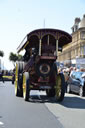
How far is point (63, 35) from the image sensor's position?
13672 millimetres

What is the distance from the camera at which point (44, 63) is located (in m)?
13.3

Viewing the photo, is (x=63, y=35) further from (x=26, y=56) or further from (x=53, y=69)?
(x=26, y=56)

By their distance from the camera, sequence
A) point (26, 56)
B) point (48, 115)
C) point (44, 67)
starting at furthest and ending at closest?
point (26, 56), point (44, 67), point (48, 115)

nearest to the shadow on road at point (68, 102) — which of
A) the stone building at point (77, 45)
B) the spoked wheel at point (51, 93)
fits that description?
the spoked wheel at point (51, 93)

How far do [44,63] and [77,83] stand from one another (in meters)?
4.30

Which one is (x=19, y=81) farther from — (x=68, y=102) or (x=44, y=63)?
(x=68, y=102)

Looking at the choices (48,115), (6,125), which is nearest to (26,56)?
(48,115)

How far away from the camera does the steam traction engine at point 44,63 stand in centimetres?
1302

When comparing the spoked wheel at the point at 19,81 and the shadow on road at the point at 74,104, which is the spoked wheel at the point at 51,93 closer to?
the spoked wheel at the point at 19,81

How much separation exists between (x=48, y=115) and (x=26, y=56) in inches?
261

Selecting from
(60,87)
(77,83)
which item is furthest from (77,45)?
(60,87)

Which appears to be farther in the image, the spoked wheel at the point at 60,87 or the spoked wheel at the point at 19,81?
the spoked wheel at the point at 19,81

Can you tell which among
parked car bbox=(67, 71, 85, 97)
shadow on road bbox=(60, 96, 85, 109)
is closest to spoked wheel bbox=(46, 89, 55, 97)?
parked car bbox=(67, 71, 85, 97)

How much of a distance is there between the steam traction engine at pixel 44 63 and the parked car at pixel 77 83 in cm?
271
